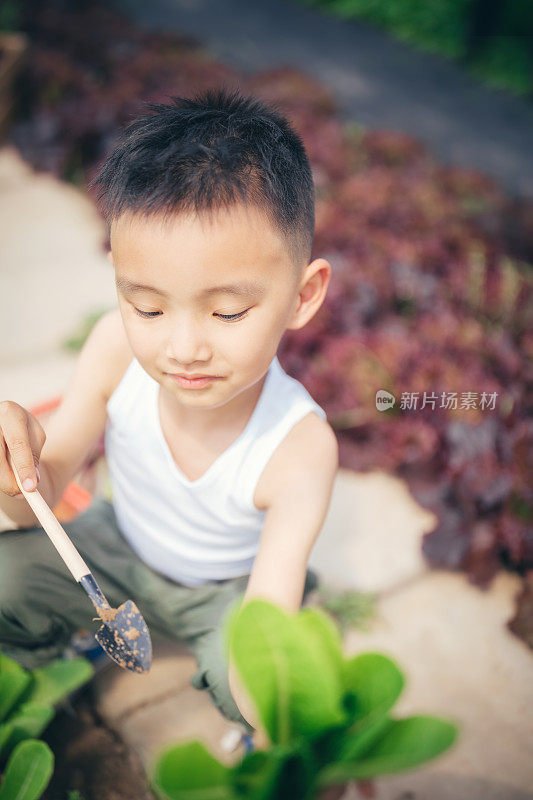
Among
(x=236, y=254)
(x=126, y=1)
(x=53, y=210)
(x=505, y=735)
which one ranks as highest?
(x=126, y=1)

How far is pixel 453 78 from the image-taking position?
7.84 meters

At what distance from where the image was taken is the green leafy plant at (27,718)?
3.02 feet

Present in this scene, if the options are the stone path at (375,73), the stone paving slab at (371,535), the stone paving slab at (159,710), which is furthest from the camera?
the stone path at (375,73)

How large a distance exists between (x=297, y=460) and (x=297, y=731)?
68cm

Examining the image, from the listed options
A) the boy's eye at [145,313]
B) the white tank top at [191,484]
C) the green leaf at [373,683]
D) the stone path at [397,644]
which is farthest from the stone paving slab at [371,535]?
the green leaf at [373,683]

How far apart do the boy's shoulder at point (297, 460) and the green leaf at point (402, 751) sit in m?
0.66

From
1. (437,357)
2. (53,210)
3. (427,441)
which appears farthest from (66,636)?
(53,210)

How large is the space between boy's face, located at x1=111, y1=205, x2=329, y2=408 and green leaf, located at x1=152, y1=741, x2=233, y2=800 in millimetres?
561

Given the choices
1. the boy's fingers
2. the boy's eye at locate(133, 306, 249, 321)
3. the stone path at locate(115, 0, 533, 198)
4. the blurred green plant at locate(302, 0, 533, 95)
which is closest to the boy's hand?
the boy's fingers

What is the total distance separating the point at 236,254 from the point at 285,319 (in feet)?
0.59

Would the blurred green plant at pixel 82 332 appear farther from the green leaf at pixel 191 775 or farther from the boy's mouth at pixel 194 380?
the green leaf at pixel 191 775

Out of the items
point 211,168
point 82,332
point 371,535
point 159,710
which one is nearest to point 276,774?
point 211,168

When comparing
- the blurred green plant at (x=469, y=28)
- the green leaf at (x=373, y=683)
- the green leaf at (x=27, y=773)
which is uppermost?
the blurred green plant at (x=469, y=28)

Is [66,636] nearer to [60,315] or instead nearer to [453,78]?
[60,315]
